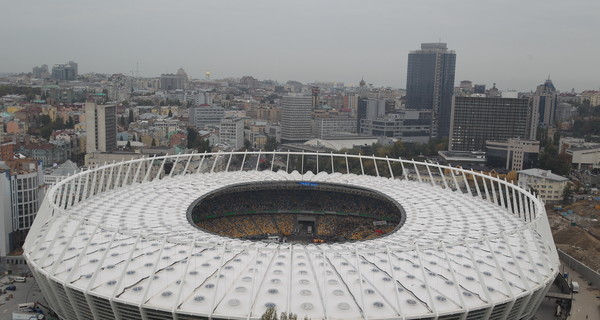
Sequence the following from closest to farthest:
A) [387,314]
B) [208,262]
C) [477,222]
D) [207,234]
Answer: [387,314] < [208,262] < [207,234] < [477,222]

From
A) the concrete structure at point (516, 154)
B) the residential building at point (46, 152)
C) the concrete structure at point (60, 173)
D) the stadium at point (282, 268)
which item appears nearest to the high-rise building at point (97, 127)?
the residential building at point (46, 152)

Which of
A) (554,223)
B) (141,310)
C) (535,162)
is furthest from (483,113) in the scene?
(141,310)

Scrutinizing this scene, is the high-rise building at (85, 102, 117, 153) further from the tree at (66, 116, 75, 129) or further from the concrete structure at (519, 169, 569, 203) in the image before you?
the concrete structure at (519, 169, 569, 203)

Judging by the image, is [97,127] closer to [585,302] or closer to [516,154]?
[516,154]

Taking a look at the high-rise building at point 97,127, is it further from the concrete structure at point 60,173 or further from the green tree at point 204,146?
the concrete structure at point 60,173

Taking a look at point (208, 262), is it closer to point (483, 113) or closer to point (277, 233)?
point (277, 233)

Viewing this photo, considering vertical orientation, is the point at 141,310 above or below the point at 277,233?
above
